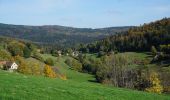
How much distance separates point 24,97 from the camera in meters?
18.0

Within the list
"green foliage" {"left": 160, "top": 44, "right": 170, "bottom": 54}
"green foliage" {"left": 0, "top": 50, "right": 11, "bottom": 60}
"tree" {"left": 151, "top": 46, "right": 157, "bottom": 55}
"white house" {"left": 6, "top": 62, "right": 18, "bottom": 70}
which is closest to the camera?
"white house" {"left": 6, "top": 62, "right": 18, "bottom": 70}

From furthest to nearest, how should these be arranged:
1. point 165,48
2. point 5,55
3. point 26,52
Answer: point 165,48 < point 26,52 < point 5,55

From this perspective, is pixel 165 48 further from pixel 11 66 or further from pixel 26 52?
pixel 11 66

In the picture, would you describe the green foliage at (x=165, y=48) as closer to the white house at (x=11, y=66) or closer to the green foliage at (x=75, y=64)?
the green foliage at (x=75, y=64)

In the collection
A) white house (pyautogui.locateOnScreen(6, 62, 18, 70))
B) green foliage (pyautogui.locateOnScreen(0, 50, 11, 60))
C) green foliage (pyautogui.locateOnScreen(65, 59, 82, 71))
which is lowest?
green foliage (pyautogui.locateOnScreen(65, 59, 82, 71))

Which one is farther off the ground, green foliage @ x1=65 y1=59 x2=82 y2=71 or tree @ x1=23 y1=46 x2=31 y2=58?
tree @ x1=23 y1=46 x2=31 y2=58

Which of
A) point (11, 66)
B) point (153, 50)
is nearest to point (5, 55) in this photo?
point (11, 66)

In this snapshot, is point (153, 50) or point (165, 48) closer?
point (165, 48)

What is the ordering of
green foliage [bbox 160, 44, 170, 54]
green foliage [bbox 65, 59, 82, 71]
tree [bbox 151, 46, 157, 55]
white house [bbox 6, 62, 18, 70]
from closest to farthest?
white house [bbox 6, 62, 18, 70]
green foliage [bbox 160, 44, 170, 54]
green foliage [bbox 65, 59, 82, 71]
tree [bbox 151, 46, 157, 55]

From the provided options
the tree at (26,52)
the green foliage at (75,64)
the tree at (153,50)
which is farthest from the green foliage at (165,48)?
the tree at (26,52)

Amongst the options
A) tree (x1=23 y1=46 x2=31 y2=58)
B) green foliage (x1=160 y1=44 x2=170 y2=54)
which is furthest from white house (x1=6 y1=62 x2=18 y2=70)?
green foliage (x1=160 y1=44 x2=170 y2=54)

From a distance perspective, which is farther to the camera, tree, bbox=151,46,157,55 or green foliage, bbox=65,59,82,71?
tree, bbox=151,46,157,55

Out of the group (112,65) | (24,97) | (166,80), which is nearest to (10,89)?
(24,97)

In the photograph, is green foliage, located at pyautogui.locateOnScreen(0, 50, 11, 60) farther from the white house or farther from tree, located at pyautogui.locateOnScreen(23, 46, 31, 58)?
the white house
